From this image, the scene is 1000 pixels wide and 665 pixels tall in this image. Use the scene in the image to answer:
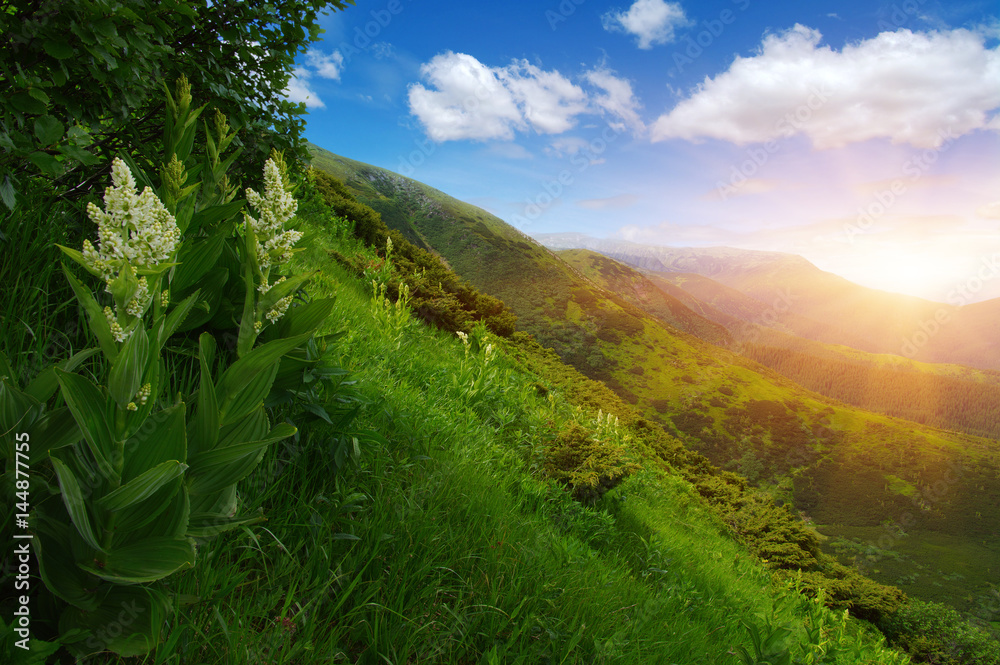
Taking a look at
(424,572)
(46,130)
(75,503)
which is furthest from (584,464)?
(46,130)

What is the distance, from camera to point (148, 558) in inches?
54.5

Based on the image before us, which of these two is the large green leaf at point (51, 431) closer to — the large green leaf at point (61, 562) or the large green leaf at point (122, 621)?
the large green leaf at point (61, 562)

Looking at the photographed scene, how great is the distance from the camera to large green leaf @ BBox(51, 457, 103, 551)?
122 centimetres

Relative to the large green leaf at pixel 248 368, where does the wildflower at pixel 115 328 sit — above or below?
above

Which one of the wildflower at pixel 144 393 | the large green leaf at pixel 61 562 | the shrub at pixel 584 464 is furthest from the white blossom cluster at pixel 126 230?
the shrub at pixel 584 464

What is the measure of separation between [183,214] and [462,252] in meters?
40.7

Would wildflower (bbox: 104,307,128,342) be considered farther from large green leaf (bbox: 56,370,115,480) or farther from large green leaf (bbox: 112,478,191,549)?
large green leaf (bbox: 112,478,191,549)

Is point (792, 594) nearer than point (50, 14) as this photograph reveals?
No

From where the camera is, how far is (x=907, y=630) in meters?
10.0

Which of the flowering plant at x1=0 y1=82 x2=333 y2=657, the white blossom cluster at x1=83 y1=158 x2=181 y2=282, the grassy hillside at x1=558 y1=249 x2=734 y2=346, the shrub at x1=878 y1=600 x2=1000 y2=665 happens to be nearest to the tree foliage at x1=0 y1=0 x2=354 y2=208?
the flowering plant at x1=0 y1=82 x2=333 y2=657

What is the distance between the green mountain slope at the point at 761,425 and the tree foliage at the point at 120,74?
24886 mm

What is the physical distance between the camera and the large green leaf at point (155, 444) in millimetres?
1407

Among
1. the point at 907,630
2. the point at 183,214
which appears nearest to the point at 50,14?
the point at 183,214

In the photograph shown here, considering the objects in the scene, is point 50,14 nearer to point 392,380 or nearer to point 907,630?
point 392,380
